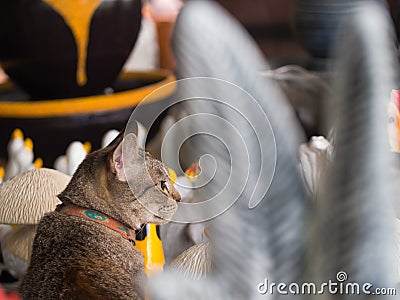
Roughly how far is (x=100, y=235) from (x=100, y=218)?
0.04ft

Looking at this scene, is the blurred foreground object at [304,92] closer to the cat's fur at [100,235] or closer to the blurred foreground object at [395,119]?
the blurred foreground object at [395,119]

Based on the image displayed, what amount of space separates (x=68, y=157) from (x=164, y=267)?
17cm

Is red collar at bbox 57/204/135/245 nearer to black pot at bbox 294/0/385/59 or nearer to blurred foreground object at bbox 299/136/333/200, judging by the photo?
blurred foreground object at bbox 299/136/333/200

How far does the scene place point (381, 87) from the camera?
187 mm

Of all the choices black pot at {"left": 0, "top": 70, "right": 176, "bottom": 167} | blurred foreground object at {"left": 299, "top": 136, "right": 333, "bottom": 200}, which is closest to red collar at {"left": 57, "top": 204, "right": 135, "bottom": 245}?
blurred foreground object at {"left": 299, "top": 136, "right": 333, "bottom": 200}

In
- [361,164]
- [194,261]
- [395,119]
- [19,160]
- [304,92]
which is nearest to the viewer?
[361,164]

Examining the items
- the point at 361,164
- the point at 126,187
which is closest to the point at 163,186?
the point at 126,187

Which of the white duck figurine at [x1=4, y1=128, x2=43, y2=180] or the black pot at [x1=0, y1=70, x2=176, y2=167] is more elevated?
the white duck figurine at [x1=4, y1=128, x2=43, y2=180]

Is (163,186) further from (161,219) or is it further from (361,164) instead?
(361,164)

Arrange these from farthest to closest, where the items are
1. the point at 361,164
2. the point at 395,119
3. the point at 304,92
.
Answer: the point at 304,92, the point at 395,119, the point at 361,164

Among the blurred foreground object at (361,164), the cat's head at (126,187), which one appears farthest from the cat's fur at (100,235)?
the blurred foreground object at (361,164)

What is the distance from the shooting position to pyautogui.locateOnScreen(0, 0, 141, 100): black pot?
2.42 ft

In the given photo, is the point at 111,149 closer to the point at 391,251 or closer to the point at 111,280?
the point at 111,280

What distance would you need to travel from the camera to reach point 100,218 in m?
0.35
